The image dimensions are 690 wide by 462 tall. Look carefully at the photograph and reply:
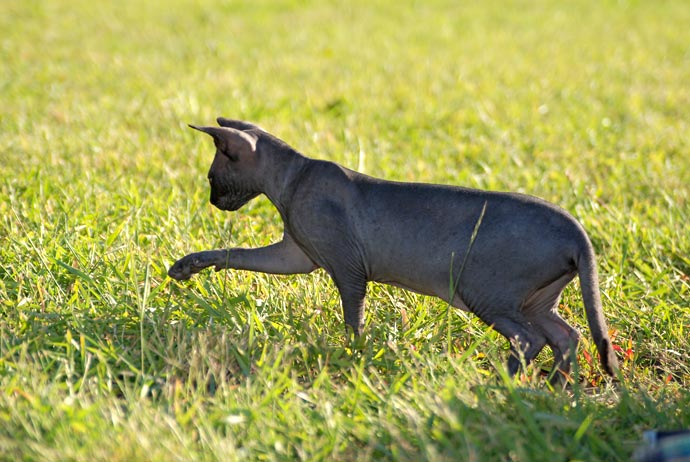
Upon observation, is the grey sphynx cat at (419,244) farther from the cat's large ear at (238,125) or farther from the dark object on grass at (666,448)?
the dark object on grass at (666,448)

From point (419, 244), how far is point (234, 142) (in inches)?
35.5

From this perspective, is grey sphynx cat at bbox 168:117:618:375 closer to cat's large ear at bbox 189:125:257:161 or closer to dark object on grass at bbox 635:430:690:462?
cat's large ear at bbox 189:125:257:161

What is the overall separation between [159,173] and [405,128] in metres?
2.27

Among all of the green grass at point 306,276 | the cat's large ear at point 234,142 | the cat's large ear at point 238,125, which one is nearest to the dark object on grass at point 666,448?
the green grass at point 306,276

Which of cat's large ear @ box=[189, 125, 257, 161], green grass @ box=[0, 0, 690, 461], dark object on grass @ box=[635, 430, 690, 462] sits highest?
cat's large ear @ box=[189, 125, 257, 161]

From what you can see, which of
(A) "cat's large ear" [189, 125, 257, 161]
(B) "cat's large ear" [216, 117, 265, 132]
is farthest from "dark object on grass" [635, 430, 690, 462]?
(B) "cat's large ear" [216, 117, 265, 132]

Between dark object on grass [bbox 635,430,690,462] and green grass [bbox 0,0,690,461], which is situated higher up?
dark object on grass [bbox 635,430,690,462]

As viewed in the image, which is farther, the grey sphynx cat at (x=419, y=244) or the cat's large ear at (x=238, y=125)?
the cat's large ear at (x=238, y=125)

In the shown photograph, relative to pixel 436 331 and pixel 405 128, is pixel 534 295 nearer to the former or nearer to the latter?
pixel 436 331

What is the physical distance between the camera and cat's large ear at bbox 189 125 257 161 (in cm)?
361

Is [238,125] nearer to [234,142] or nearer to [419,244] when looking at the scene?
[234,142]

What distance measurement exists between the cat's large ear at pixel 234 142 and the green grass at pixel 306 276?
0.60 meters

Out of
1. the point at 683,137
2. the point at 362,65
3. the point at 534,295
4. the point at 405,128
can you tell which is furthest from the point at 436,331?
the point at 362,65

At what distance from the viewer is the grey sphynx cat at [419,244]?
10.7 ft
